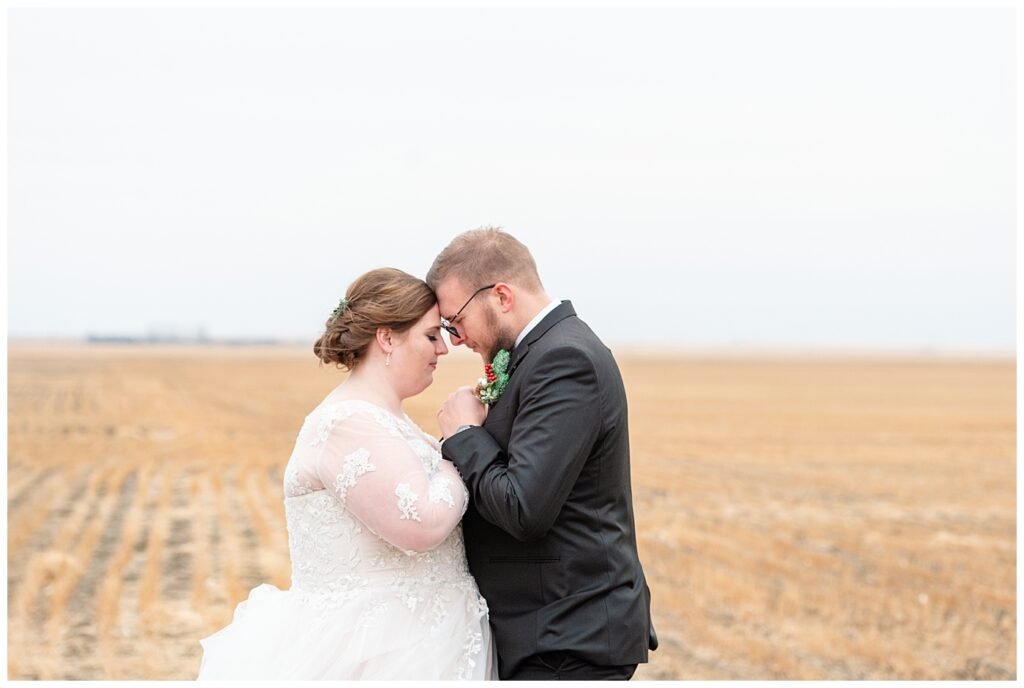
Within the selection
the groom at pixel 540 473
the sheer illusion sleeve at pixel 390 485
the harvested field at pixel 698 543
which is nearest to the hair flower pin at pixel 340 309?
the groom at pixel 540 473

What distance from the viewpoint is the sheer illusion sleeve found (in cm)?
374

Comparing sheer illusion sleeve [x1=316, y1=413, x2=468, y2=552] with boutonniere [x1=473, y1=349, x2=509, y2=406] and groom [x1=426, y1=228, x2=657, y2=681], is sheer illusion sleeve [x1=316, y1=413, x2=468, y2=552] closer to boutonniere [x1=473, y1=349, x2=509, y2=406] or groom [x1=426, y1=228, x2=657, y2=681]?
groom [x1=426, y1=228, x2=657, y2=681]

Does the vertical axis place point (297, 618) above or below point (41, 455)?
above

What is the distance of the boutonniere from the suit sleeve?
178 mm

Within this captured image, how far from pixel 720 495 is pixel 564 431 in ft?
53.5

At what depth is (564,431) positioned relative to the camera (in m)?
3.70

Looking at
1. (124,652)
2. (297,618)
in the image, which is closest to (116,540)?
(124,652)

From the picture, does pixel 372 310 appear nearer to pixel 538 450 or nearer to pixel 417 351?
pixel 417 351

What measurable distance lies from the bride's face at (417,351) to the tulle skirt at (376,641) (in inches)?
28.9

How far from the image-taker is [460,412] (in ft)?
13.1

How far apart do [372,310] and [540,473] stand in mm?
864

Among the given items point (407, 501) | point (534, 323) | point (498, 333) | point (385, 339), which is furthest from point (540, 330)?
point (407, 501)

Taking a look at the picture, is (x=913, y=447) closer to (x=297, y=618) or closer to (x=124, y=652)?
(x=124, y=652)

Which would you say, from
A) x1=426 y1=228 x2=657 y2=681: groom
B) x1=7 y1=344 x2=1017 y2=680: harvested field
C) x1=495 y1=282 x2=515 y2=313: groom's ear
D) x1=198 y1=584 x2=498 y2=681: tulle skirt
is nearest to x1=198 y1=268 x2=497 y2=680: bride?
x1=198 y1=584 x2=498 y2=681: tulle skirt
